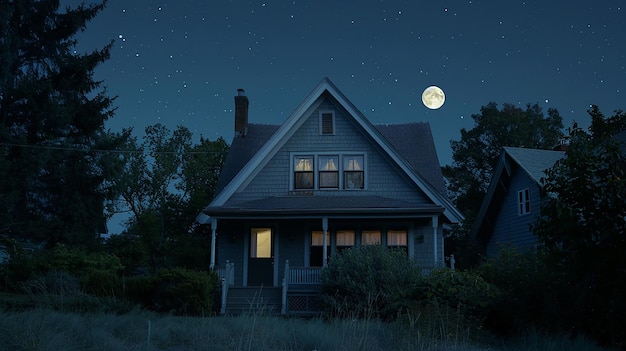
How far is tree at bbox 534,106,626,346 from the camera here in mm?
8414

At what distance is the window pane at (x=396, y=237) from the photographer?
820 inches

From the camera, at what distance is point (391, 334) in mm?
8656

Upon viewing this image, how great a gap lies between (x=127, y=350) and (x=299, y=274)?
12.0 m

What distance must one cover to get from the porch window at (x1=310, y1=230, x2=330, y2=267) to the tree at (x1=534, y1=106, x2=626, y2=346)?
11983mm

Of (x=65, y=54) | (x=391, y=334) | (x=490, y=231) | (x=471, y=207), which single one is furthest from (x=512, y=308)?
(x=471, y=207)

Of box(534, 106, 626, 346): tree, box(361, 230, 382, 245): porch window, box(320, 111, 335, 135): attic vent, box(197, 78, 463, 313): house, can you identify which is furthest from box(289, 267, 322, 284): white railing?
box(534, 106, 626, 346): tree

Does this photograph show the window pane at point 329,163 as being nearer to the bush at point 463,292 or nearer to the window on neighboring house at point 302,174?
the window on neighboring house at point 302,174

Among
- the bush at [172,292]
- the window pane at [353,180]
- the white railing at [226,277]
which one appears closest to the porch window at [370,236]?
the window pane at [353,180]

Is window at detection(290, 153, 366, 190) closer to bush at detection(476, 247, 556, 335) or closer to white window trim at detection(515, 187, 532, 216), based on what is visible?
white window trim at detection(515, 187, 532, 216)

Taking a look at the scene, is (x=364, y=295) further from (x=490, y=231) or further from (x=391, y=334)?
(x=490, y=231)

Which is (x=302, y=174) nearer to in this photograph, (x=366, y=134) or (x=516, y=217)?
(x=366, y=134)

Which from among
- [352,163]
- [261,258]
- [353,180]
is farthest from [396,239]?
[261,258]

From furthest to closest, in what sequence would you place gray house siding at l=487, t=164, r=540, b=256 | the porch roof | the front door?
gray house siding at l=487, t=164, r=540, b=256 < the front door < the porch roof

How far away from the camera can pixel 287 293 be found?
736 inches
